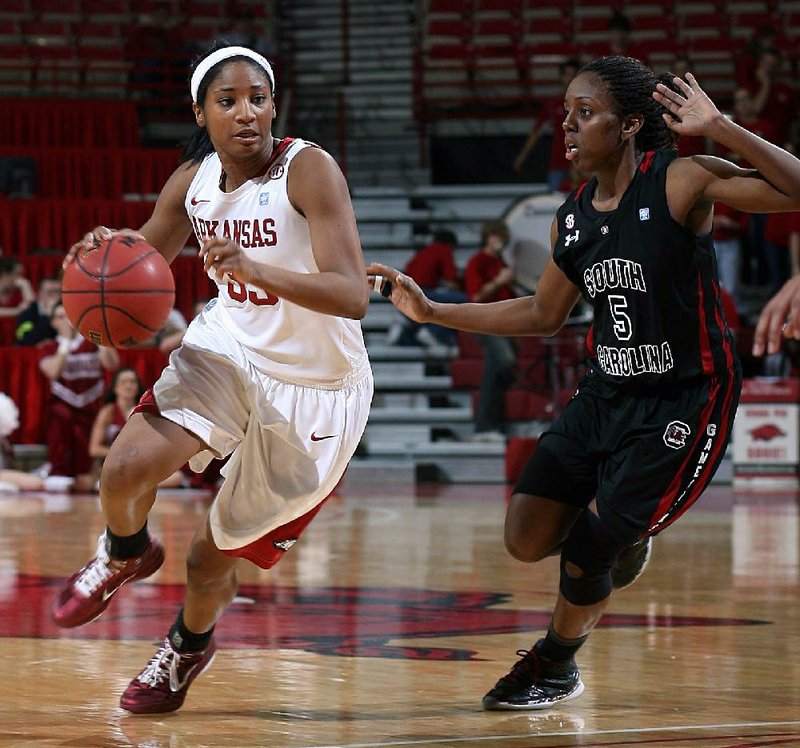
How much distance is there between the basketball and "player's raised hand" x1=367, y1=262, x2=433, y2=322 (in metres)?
0.72

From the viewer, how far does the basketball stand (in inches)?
142

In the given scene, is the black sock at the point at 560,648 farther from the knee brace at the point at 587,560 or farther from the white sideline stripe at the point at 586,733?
the white sideline stripe at the point at 586,733

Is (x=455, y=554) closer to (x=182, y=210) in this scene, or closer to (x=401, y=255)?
(x=182, y=210)

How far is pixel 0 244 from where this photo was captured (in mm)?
13930

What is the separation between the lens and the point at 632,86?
3.80 metres

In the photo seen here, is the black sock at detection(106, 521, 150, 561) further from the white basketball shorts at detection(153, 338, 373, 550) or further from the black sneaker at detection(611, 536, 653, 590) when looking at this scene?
the black sneaker at detection(611, 536, 653, 590)

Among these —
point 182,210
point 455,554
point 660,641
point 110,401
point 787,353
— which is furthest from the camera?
point 787,353

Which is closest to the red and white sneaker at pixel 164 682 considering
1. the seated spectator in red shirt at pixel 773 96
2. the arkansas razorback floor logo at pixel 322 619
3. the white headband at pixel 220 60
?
the arkansas razorback floor logo at pixel 322 619

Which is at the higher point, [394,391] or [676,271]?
[676,271]

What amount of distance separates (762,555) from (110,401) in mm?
5855

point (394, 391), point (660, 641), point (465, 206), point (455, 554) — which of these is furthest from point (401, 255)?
point (660, 641)

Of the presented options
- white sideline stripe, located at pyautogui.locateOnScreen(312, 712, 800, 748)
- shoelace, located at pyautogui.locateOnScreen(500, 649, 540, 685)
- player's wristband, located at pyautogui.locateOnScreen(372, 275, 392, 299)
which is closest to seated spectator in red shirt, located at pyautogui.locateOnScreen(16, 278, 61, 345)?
player's wristband, located at pyautogui.locateOnScreen(372, 275, 392, 299)

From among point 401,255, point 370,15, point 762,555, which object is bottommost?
point 762,555

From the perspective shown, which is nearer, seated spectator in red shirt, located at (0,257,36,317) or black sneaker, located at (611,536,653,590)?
black sneaker, located at (611,536,653,590)
